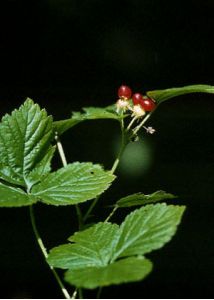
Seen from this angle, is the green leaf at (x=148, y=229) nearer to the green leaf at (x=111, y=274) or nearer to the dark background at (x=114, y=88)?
the green leaf at (x=111, y=274)

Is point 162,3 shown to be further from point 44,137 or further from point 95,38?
point 44,137

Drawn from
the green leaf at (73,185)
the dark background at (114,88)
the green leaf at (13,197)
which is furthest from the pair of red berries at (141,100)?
the dark background at (114,88)

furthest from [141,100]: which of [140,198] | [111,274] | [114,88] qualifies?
[114,88]

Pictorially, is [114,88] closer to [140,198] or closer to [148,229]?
[140,198]

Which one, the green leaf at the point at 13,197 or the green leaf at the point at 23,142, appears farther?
the green leaf at the point at 23,142

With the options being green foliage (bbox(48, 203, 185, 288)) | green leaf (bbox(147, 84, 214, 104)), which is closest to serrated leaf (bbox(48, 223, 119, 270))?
green foliage (bbox(48, 203, 185, 288))

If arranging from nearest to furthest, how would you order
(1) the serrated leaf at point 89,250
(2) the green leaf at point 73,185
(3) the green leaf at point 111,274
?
(3) the green leaf at point 111,274, (1) the serrated leaf at point 89,250, (2) the green leaf at point 73,185
